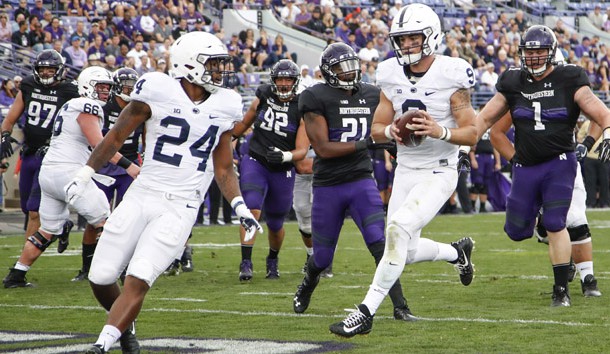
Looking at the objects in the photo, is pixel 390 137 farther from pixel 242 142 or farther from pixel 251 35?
pixel 251 35

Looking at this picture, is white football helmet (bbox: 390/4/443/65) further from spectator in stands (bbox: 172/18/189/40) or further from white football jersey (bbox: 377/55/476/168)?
spectator in stands (bbox: 172/18/189/40)

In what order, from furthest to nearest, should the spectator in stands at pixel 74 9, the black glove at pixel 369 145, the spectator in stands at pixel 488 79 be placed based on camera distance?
the spectator in stands at pixel 488 79, the spectator in stands at pixel 74 9, the black glove at pixel 369 145

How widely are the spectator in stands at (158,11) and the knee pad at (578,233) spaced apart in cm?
1270

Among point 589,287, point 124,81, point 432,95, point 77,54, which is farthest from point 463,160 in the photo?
point 77,54

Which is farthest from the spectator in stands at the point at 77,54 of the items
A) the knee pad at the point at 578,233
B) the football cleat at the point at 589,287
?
the football cleat at the point at 589,287

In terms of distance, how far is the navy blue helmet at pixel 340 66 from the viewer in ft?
22.5

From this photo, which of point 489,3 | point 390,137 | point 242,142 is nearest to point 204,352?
point 390,137

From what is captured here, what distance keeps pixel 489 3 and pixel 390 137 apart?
22.3 metres

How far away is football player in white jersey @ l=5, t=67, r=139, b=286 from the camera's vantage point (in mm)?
8508

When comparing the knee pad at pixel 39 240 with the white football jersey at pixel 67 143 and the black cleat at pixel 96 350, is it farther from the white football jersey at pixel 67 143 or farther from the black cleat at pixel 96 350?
the black cleat at pixel 96 350

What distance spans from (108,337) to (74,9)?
48.1ft

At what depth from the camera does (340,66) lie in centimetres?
693

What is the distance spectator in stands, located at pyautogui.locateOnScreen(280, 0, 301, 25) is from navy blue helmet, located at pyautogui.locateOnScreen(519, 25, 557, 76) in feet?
52.0

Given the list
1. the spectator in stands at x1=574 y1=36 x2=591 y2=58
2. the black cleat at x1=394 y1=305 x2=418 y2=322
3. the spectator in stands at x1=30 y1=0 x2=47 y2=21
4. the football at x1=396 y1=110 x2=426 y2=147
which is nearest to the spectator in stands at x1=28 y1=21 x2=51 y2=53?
the spectator in stands at x1=30 y1=0 x2=47 y2=21
